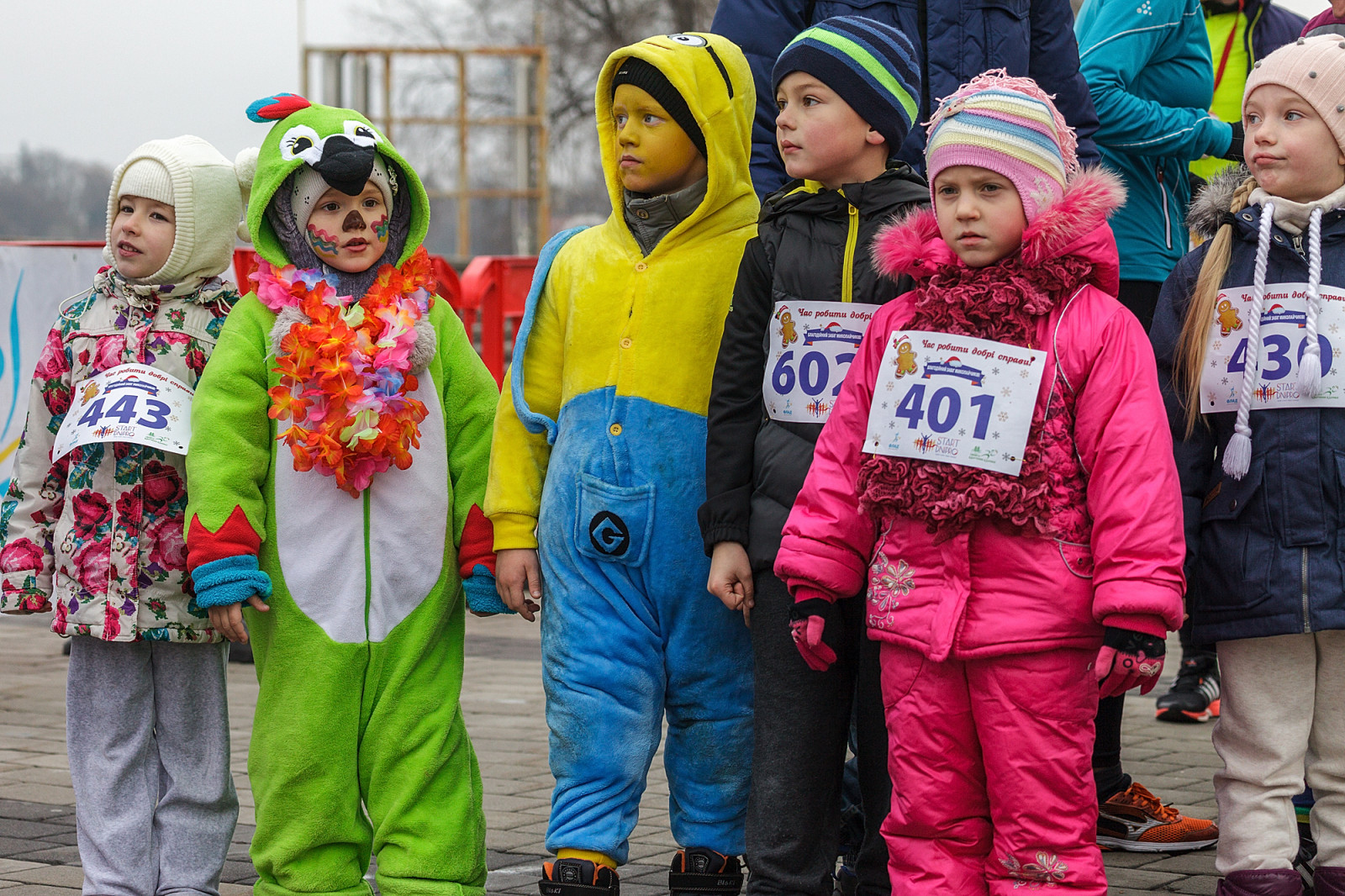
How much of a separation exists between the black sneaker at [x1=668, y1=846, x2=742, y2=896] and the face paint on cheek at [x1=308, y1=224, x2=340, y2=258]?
159cm

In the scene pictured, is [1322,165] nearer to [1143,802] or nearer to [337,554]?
[1143,802]

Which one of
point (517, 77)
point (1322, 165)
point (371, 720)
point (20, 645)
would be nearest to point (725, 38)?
point (1322, 165)

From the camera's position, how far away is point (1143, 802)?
4270 millimetres

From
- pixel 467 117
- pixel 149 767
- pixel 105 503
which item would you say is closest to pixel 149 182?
pixel 105 503

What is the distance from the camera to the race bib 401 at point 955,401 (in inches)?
117

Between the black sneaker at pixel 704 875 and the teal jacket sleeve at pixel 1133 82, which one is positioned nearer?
the black sneaker at pixel 704 875

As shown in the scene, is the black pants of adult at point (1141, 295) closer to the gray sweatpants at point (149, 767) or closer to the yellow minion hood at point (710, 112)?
the yellow minion hood at point (710, 112)

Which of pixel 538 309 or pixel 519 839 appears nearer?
pixel 538 309

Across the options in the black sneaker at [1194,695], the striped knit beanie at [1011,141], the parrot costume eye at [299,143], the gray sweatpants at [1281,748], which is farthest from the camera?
the black sneaker at [1194,695]

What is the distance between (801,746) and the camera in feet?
10.8

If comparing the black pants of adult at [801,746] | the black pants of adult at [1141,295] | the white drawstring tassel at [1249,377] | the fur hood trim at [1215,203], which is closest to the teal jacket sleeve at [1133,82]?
the black pants of adult at [1141,295]

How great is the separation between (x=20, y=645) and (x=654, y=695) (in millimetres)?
5319

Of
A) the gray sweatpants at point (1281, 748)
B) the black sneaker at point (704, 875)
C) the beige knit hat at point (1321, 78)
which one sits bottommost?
the black sneaker at point (704, 875)

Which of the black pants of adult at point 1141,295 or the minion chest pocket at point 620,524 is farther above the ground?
the black pants of adult at point 1141,295
